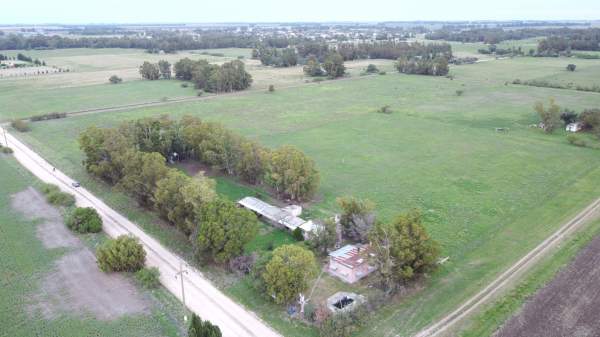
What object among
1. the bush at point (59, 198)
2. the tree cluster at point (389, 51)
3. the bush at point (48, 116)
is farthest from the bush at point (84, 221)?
the tree cluster at point (389, 51)

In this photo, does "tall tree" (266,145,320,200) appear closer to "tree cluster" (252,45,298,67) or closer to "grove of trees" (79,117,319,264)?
"grove of trees" (79,117,319,264)

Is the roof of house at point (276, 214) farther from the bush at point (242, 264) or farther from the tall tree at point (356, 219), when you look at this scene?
the bush at point (242, 264)

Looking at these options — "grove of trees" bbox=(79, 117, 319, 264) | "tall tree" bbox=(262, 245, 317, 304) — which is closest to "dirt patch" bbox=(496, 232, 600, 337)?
"tall tree" bbox=(262, 245, 317, 304)

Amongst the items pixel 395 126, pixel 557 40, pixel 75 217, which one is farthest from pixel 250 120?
pixel 557 40

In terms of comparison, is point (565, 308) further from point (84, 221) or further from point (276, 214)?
point (84, 221)

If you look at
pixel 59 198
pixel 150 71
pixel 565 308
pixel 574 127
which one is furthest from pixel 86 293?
pixel 150 71

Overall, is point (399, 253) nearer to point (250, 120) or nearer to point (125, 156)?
point (125, 156)
